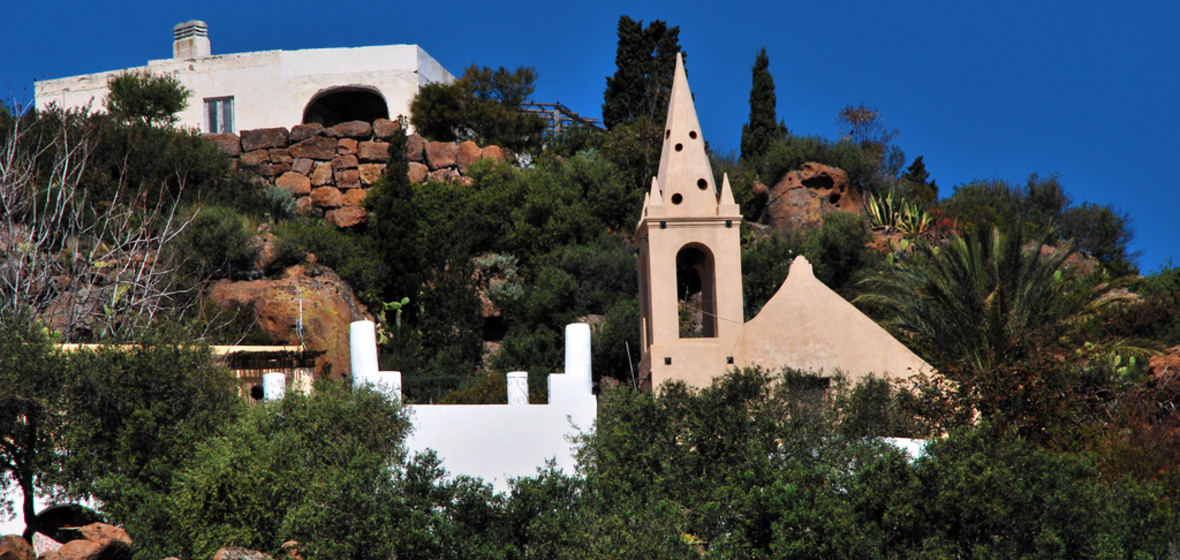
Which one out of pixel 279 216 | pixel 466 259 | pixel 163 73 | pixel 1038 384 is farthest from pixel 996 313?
pixel 163 73

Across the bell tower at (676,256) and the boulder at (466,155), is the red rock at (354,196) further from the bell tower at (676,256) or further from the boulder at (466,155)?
the bell tower at (676,256)

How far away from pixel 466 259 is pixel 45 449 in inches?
681

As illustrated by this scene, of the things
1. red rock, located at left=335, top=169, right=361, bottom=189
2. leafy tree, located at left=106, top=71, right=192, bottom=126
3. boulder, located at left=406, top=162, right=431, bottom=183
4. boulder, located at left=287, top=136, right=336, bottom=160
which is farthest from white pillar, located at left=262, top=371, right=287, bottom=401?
leafy tree, located at left=106, top=71, right=192, bottom=126

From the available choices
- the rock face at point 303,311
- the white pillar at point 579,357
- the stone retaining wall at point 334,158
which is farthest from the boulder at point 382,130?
the white pillar at point 579,357

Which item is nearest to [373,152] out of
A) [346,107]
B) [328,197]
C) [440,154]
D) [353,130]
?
[353,130]

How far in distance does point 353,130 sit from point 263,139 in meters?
3.08

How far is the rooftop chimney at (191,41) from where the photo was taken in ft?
133

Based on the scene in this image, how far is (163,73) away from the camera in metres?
39.9

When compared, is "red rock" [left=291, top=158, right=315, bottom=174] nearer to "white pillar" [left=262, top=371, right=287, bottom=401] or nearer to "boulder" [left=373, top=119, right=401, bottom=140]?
"boulder" [left=373, top=119, right=401, bottom=140]

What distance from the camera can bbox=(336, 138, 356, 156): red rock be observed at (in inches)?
1453

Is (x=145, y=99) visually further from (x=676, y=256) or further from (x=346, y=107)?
(x=676, y=256)

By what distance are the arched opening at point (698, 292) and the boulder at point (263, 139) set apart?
1449cm

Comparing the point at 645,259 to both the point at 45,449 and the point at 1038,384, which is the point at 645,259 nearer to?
the point at 1038,384

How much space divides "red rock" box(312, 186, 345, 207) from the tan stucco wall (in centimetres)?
444
